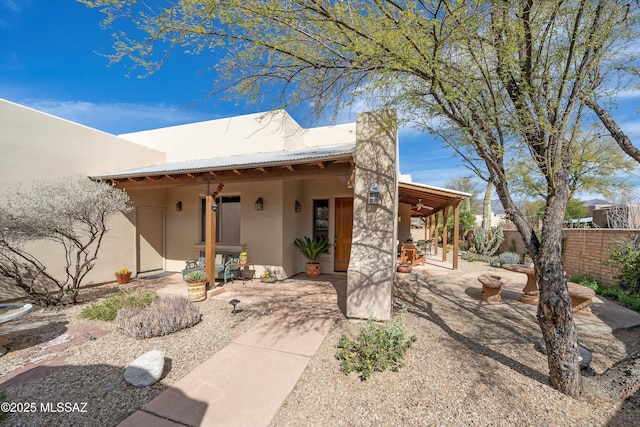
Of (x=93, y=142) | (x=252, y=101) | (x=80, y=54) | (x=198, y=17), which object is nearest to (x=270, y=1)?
(x=198, y=17)

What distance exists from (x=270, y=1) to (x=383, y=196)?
353 cm

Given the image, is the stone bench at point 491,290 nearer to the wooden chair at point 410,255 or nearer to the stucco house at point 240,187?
the stucco house at point 240,187

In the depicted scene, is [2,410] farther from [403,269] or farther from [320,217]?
[403,269]

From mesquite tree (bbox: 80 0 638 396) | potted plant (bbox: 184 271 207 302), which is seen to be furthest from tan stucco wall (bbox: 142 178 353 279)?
mesquite tree (bbox: 80 0 638 396)

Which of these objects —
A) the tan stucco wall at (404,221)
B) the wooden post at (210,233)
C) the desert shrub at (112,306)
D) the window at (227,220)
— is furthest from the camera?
the tan stucco wall at (404,221)

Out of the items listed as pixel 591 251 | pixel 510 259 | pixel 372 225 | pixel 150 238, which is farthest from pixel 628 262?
pixel 150 238

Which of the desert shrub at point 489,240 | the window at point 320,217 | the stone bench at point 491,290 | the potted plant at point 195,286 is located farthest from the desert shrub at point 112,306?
the desert shrub at point 489,240

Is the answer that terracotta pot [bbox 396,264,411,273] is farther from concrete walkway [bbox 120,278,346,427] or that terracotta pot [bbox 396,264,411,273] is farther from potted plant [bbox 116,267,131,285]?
potted plant [bbox 116,267,131,285]

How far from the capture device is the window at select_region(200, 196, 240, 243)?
8656mm

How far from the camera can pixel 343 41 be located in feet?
10.3

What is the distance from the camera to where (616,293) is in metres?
6.28

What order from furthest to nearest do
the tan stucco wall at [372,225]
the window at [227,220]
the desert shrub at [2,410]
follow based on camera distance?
the window at [227,220], the tan stucco wall at [372,225], the desert shrub at [2,410]

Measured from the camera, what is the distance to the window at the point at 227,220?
28.4 ft

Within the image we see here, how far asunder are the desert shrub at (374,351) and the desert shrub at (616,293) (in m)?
5.70
